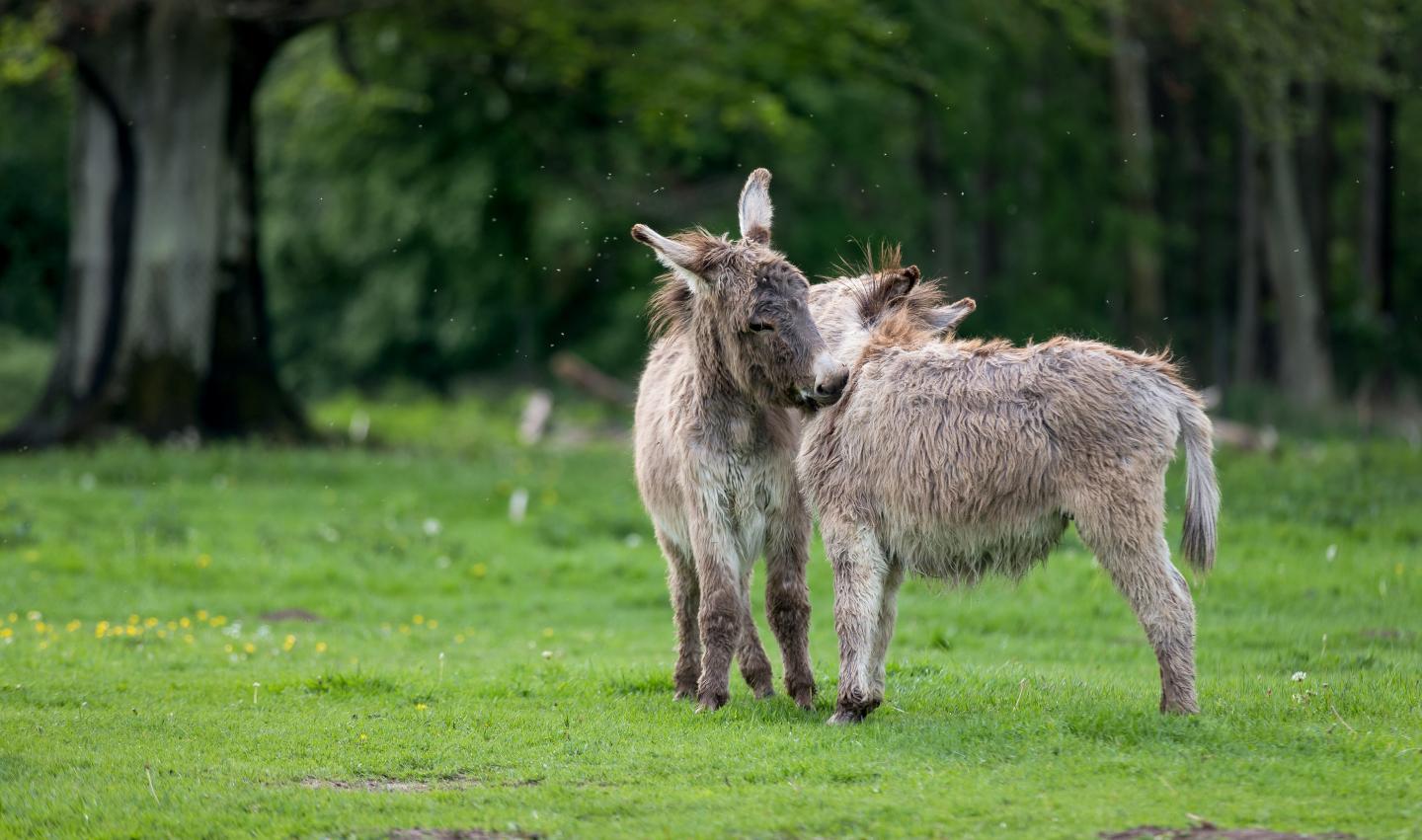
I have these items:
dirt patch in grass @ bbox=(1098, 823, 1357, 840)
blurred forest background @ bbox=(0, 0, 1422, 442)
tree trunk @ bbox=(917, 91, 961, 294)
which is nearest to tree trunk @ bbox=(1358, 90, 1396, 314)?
blurred forest background @ bbox=(0, 0, 1422, 442)

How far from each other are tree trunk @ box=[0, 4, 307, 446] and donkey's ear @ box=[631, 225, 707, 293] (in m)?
14.4

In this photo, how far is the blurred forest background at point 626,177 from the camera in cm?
2138

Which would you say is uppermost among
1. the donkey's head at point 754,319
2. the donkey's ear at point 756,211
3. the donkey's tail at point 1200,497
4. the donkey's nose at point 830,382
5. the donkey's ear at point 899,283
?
the donkey's ear at point 756,211

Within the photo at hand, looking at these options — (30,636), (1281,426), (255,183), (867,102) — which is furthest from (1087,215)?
(30,636)

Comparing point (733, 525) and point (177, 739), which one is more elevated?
point (733, 525)

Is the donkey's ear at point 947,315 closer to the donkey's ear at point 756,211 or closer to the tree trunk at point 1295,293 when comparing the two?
the donkey's ear at point 756,211

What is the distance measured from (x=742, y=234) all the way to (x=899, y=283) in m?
0.99

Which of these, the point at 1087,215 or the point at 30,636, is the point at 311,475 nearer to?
the point at 30,636

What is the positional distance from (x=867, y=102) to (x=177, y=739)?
93.5 feet

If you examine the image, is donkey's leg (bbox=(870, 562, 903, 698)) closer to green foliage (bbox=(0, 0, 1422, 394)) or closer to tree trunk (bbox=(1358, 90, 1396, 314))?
green foliage (bbox=(0, 0, 1422, 394))

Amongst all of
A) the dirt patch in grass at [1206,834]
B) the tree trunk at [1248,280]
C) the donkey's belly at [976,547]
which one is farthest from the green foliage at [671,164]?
the dirt patch in grass at [1206,834]

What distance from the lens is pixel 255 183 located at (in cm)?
2325

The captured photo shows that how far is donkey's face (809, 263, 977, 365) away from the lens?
8922mm

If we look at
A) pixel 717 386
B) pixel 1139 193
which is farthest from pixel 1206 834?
pixel 1139 193
